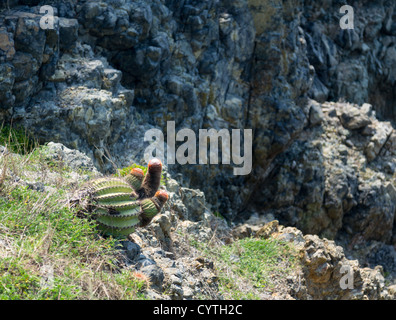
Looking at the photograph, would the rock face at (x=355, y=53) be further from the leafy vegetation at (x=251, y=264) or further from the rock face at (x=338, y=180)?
the leafy vegetation at (x=251, y=264)

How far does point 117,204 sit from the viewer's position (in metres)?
4.31

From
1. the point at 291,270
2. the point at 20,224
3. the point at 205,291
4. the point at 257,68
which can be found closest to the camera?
the point at 20,224

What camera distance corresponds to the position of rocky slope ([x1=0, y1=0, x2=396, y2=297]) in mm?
7082

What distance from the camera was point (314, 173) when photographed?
36.9 ft

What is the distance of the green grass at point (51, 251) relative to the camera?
346 centimetres

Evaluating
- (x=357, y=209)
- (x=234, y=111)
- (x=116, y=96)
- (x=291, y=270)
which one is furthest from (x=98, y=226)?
(x=357, y=209)

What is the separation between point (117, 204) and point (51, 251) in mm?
727

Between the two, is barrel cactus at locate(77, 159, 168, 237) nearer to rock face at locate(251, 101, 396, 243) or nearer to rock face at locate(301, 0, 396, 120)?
rock face at locate(251, 101, 396, 243)

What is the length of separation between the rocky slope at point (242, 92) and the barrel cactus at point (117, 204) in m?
2.02

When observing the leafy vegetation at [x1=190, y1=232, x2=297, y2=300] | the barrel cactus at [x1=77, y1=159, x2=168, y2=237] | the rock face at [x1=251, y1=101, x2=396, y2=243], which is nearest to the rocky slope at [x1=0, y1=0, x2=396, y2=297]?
the rock face at [x1=251, y1=101, x2=396, y2=243]

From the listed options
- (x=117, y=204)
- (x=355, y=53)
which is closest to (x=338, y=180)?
(x=355, y=53)

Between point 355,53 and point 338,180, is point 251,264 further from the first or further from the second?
point 355,53
